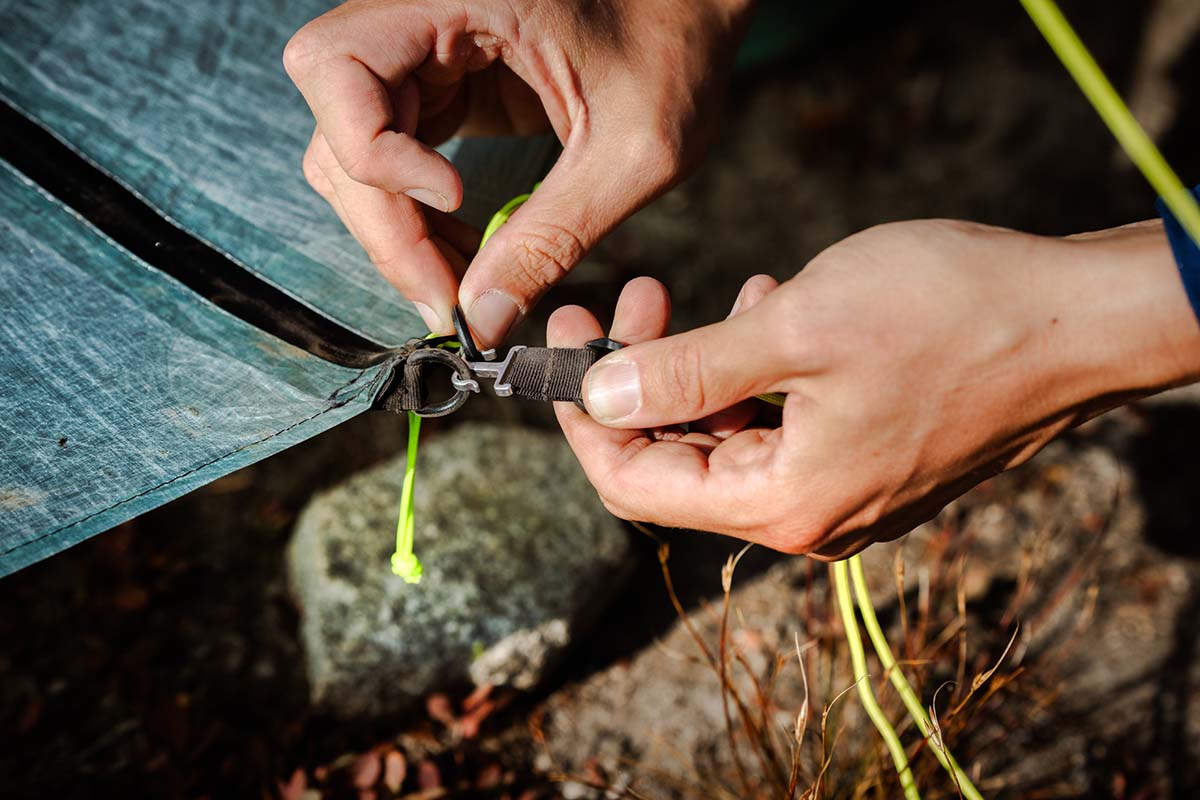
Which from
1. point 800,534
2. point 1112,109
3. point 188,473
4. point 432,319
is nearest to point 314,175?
point 432,319

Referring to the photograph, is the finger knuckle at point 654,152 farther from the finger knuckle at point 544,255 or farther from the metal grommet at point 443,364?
the metal grommet at point 443,364

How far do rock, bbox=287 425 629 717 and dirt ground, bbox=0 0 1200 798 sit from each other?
0.12 m

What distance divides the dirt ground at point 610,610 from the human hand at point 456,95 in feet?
3.48

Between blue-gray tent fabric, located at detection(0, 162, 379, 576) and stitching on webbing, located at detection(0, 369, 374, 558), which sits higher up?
blue-gray tent fabric, located at detection(0, 162, 379, 576)

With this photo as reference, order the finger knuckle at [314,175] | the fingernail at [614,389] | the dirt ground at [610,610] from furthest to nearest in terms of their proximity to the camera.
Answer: the dirt ground at [610,610] → the finger knuckle at [314,175] → the fingernail at [614,389]

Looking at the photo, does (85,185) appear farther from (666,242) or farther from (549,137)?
(666,242)

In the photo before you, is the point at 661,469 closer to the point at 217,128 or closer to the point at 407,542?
the point at 407,542

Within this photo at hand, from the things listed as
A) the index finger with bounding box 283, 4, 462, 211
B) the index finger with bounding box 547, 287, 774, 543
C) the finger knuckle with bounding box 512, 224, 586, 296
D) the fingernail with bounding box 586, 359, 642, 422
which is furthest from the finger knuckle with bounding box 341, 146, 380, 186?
the fingernail with bounding box 586, 359, 642, 422

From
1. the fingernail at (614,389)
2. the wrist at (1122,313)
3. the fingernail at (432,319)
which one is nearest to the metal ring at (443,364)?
the fingernail at (432,319)

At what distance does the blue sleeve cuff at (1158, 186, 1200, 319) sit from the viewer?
1131 mm

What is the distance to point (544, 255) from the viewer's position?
4.71 ft

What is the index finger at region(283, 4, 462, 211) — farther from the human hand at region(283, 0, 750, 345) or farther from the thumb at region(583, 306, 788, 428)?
the thumb at region(583, 306, 788, 428)

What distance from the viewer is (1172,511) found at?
2.46 meters

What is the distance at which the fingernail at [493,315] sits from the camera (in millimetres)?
1418
